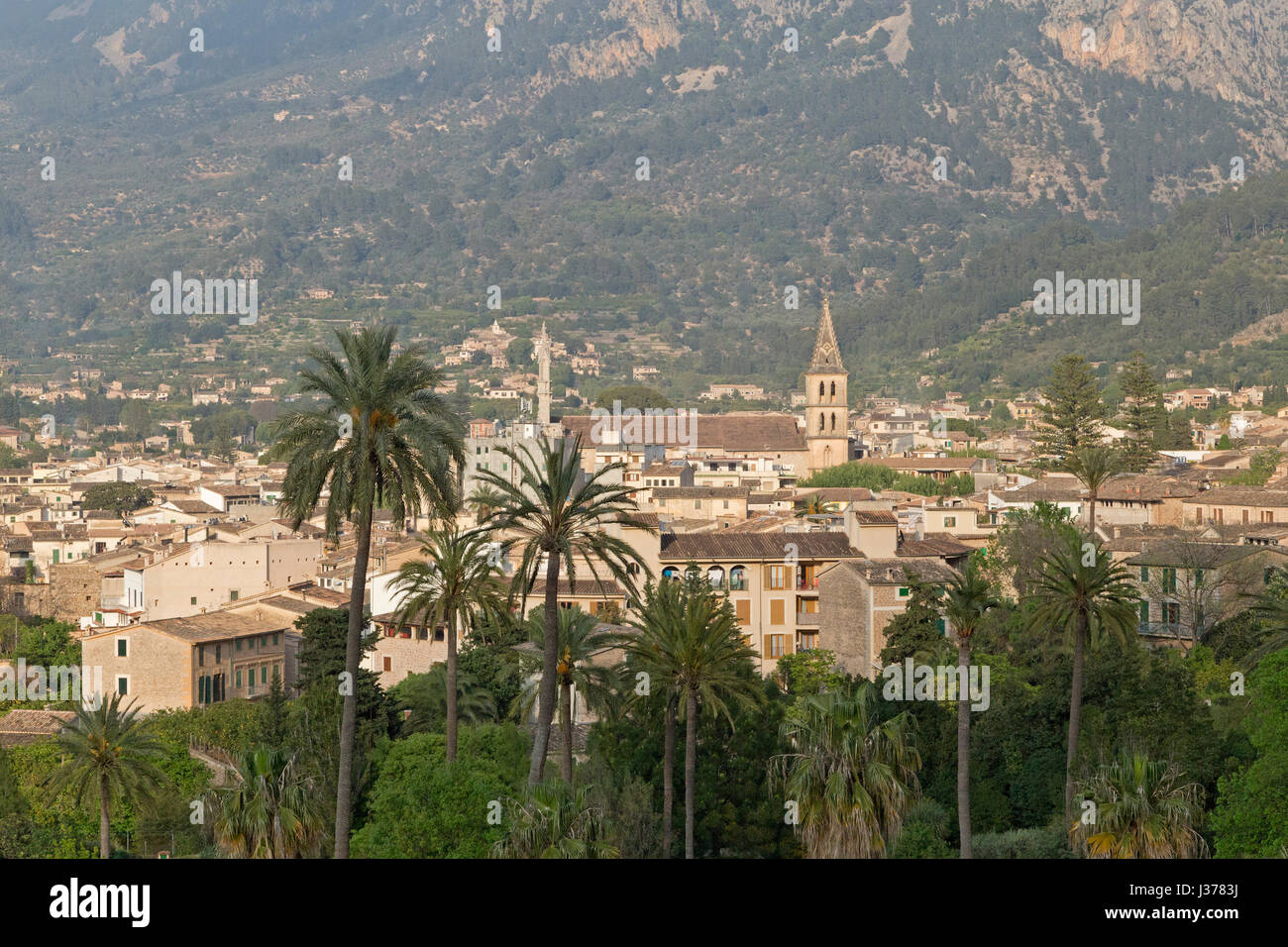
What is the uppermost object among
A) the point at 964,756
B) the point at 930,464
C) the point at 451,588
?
the point at 930,464

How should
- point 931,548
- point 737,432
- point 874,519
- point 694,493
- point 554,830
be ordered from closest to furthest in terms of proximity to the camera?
point 554,830 → point 874,519 → point 931,548 → point 694,493 → point 737,432

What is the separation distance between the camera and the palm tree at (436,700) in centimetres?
3641

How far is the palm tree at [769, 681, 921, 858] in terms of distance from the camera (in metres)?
24.1

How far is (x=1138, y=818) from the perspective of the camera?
21938 millimetres

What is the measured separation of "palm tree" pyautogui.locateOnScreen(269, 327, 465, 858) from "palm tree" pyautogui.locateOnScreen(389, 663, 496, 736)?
568 inches

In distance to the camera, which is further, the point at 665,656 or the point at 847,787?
the point at 665,656

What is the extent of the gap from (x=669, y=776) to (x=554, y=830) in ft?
25.7

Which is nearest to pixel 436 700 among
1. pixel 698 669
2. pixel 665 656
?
pixel 665 656

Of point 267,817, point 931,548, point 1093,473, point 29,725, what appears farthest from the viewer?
point 1093,473

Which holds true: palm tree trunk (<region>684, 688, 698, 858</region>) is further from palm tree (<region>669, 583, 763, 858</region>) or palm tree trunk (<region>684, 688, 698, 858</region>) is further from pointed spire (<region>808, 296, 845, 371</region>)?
pointed spire (<region>808, 296, 845, 371</region>)

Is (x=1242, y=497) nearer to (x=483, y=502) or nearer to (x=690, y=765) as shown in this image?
(x=483, y=502)
